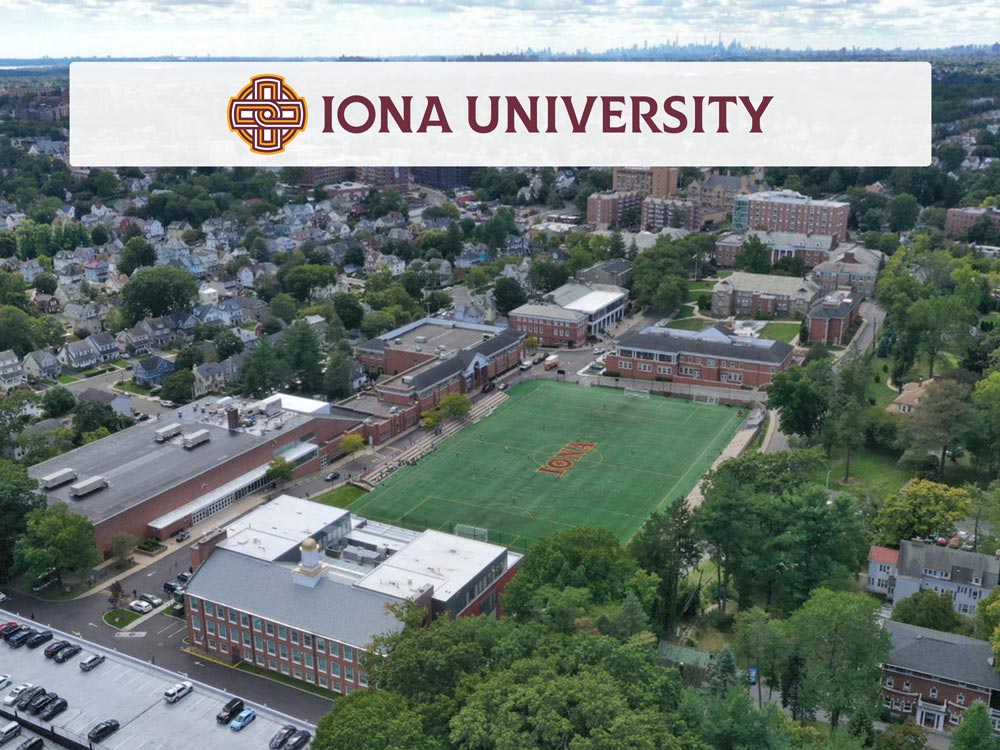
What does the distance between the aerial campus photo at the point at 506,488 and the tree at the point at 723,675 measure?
0.18ft

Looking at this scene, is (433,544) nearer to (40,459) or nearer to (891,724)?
(891,724)

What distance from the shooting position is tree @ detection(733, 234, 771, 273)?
49500mm

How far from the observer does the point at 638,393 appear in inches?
1393

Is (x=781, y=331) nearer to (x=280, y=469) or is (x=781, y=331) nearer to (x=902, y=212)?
(x=902, y=212)

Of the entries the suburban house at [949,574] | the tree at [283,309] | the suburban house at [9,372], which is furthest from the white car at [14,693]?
the tree at [283,309]

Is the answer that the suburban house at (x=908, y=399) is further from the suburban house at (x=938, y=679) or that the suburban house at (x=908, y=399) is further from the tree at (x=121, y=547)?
the tree at (x=121, y=547)

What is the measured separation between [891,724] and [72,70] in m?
19.4

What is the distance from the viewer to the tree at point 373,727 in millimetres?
12969

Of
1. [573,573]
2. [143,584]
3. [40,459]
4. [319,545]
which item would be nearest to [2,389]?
[40,459]

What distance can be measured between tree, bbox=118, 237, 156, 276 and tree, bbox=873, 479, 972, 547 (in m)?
41.4

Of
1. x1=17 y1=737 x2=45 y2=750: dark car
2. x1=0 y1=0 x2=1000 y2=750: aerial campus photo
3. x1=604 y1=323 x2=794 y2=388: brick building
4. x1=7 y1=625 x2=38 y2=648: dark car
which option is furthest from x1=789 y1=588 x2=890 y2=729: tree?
x1=604 y1=323 x2=794 y2=388: brick building

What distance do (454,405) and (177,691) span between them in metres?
17.1

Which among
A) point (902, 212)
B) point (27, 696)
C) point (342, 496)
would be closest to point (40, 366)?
point (342, 496)

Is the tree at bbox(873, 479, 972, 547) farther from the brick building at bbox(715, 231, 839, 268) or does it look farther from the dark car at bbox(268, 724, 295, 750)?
the brick building at bbox(715, 231, 839, 268)
